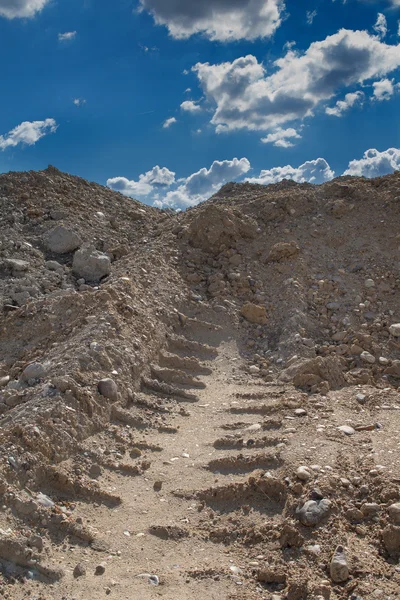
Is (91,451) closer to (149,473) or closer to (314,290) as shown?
(149,473)

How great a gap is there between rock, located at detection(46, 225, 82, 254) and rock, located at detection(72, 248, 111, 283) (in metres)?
0.61

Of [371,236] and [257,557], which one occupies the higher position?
[371,236]

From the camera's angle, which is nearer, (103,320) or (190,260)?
(103,320)

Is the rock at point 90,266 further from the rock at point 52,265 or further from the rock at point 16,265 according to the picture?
the rock at point 16,265

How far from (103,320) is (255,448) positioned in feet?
8.93

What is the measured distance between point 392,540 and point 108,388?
3375 mm

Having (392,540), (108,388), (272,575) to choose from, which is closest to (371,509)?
(392,540)

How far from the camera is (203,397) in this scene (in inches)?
290

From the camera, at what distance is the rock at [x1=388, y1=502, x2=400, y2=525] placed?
412 centimetres

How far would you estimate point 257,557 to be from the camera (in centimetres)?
410

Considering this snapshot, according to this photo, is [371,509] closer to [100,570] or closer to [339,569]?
[339,569]

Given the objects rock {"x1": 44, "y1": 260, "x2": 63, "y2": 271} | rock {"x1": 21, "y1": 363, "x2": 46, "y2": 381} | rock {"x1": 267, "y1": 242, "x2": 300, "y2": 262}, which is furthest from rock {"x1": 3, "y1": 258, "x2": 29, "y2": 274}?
rock {"x1": 267, "y1": 242, "x2": 300, "y2": 262}

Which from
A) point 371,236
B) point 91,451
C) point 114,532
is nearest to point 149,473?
point 91,451

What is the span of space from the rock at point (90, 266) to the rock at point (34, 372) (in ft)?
13.3
